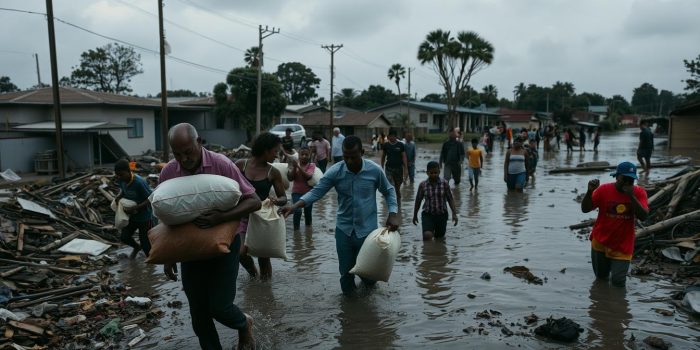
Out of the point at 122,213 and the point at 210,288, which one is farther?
the point at 122,213

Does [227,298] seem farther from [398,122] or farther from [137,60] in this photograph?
[137,60]

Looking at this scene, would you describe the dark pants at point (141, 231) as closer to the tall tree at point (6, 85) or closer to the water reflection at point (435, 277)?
the water reflection at point (435, 277)

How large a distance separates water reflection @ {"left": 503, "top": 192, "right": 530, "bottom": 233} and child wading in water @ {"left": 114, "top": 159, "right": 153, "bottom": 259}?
20.1 ft

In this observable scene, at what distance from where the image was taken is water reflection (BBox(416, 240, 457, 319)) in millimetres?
5711

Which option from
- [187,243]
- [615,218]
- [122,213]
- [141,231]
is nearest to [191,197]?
[187,243]

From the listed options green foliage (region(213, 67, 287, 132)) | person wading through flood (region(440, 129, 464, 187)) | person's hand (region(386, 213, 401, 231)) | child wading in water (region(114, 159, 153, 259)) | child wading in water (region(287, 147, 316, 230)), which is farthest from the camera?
green foliage (region(213, 67, 287, 132))

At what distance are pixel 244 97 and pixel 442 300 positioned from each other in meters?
34.0

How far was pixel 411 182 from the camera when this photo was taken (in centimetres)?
1620

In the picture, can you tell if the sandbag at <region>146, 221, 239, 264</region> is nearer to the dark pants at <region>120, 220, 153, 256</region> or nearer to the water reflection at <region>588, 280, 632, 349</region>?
the water reflection at <region>588, 280, 632, 349</region>

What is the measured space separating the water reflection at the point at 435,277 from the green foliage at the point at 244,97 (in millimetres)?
31477

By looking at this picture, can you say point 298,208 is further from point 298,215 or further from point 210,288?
point 298,215

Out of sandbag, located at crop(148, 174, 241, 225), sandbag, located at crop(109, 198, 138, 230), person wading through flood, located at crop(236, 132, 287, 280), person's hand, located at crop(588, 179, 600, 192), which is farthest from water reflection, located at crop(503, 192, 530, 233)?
sandbag, located at crop(148, 174, 241, 225)

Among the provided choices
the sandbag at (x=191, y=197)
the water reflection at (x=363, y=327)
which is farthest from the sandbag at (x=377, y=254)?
the sandbag at (x=191, y=197)

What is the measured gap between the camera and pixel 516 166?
44.4ft
